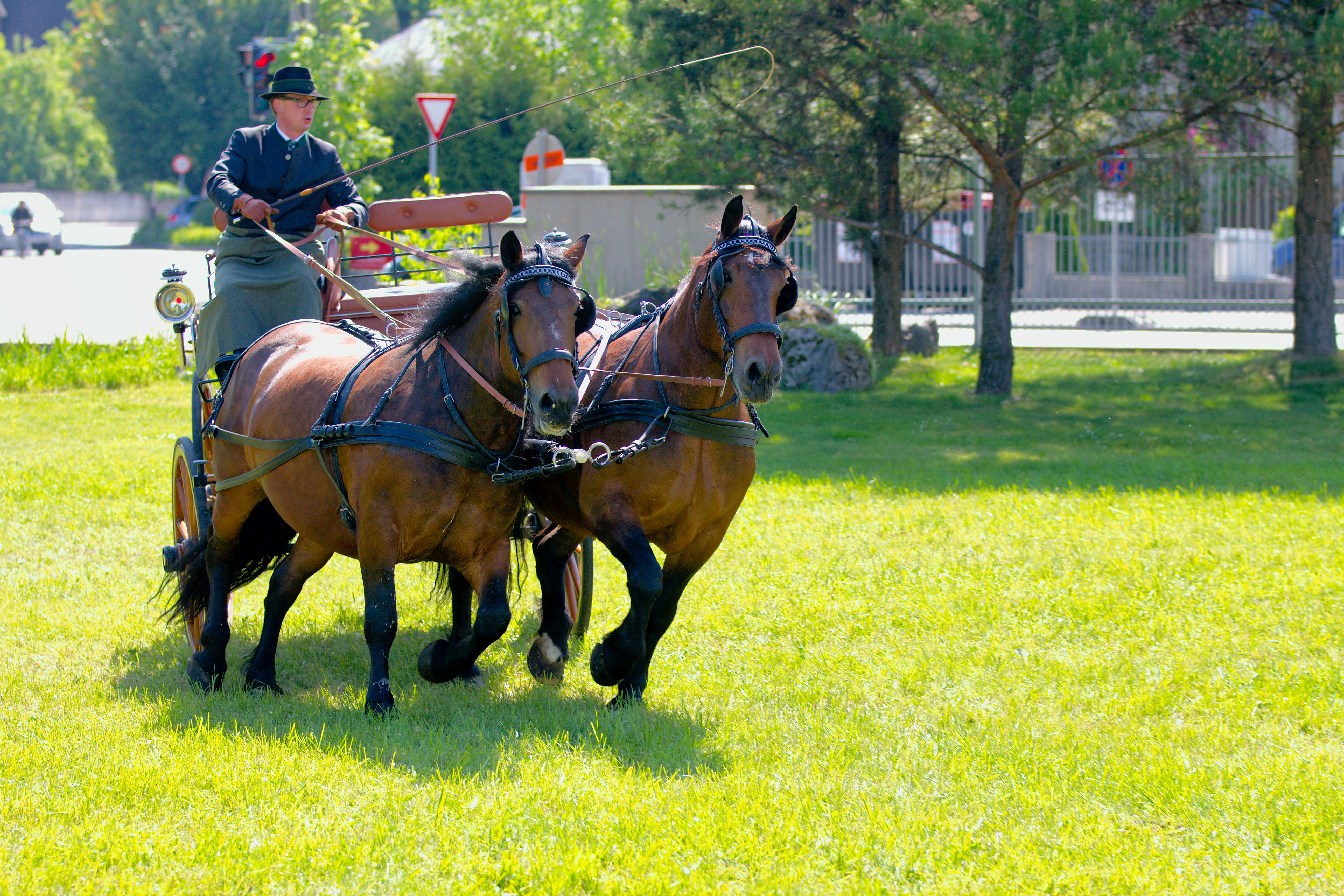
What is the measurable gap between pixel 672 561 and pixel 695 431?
0.59 metres

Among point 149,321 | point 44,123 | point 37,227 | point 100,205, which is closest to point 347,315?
point 149,321

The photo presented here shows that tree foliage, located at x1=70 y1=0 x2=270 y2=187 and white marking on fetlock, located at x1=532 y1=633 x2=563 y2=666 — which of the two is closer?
white marking on fetlock, located at x1=532 y1=633 x2=563 y2=666

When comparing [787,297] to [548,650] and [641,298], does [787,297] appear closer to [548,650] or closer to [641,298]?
[548,650]

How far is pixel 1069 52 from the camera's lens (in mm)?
11969

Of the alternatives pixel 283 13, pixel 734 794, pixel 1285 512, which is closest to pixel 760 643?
pixel 734 794

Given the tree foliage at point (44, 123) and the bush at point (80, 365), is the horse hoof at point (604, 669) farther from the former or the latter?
the tree foliage at point (44, 123)

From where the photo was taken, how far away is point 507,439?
4.94m

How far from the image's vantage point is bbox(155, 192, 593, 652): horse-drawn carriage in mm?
6371

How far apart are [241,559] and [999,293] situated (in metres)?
11.0

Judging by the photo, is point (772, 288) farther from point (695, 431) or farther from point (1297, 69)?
point (1297, 69)

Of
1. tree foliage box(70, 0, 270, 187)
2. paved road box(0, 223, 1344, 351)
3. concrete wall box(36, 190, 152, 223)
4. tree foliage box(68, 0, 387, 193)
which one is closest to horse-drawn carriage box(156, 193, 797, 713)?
paved road box(0, 223, 1344, 351)

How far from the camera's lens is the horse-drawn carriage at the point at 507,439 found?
4.69m

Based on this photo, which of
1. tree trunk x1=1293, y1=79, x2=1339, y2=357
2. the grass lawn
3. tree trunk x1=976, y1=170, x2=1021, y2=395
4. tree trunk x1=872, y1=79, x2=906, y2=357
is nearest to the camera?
the grass lawn

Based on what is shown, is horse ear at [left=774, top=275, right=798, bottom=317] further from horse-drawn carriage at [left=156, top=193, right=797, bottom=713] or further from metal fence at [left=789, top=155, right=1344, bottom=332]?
metal fence at [left=789, top=155, right=1344, bottom=332]
